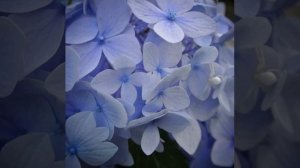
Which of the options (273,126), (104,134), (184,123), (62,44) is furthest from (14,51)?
(273,126)

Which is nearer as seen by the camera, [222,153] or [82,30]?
[82,30]

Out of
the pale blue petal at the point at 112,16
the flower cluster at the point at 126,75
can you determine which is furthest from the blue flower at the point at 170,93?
the pale blue petal at the point at 112,16

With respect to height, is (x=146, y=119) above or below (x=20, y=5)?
below

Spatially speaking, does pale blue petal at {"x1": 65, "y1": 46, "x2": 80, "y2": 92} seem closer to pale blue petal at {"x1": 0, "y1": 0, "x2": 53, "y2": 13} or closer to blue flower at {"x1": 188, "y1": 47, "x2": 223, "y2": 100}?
pale blue petal at {"x1": 0, "y1": 0, "x2": 53, "y2": 13}

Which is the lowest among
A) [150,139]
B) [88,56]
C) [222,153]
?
[222,153]

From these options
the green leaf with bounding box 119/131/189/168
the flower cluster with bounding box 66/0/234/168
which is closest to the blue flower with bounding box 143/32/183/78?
the flower cluster with bounding box 66/0/234/168

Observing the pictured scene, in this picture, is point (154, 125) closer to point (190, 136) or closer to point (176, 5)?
point (190, 136)

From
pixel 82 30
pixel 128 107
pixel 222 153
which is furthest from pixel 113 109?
pixel 222 153

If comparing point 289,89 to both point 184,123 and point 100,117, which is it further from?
point 100,117
